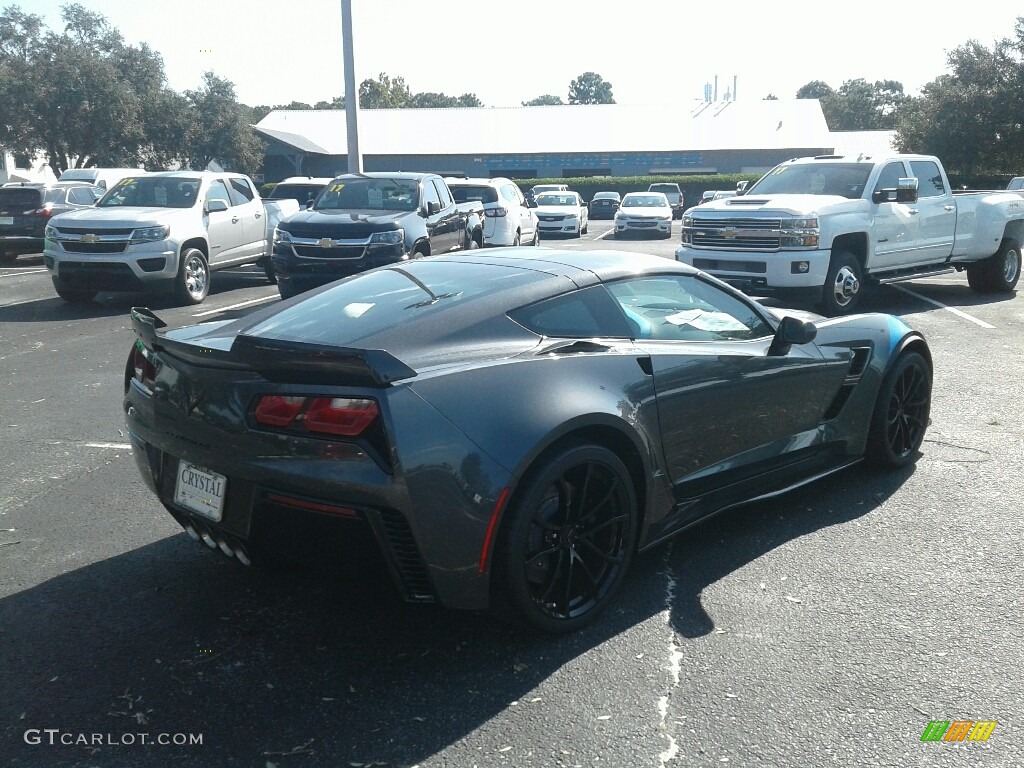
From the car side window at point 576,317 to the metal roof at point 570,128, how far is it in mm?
50866

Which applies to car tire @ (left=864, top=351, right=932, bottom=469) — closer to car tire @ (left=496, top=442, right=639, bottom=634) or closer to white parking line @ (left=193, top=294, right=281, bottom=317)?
car tire @ (left=496, top=442, right=639, bottom=634)

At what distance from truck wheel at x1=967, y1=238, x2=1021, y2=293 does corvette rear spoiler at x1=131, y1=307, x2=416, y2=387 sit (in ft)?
45.0

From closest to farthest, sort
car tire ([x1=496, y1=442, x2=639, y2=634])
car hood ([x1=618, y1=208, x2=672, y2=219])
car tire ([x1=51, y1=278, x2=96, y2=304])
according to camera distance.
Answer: car tire ([x1=496, y1=442, x2=639, y2=634]) → car tire ([x1=51, y1=278, x2=96, y2=304]) → car hood ([x1=618, y1=208, x2=672, y2=219])

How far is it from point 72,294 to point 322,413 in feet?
38.6

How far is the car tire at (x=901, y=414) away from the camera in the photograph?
559cm

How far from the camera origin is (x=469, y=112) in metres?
62.8

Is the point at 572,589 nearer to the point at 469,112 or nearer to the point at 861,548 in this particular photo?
the point at 861,548

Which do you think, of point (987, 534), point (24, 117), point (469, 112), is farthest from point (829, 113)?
point (987, 534)

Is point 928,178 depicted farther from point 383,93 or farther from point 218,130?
point 383,93

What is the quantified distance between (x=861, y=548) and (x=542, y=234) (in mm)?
26612

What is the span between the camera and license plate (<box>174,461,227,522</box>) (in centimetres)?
365

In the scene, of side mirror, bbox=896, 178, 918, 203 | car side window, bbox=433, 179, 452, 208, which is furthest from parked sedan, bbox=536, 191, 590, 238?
side mirror, bbox=896, 178, 918, 203

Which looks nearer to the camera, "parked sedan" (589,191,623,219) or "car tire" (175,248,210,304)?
"car tire" (175,248,210,304)

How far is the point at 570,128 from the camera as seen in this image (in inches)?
2363
